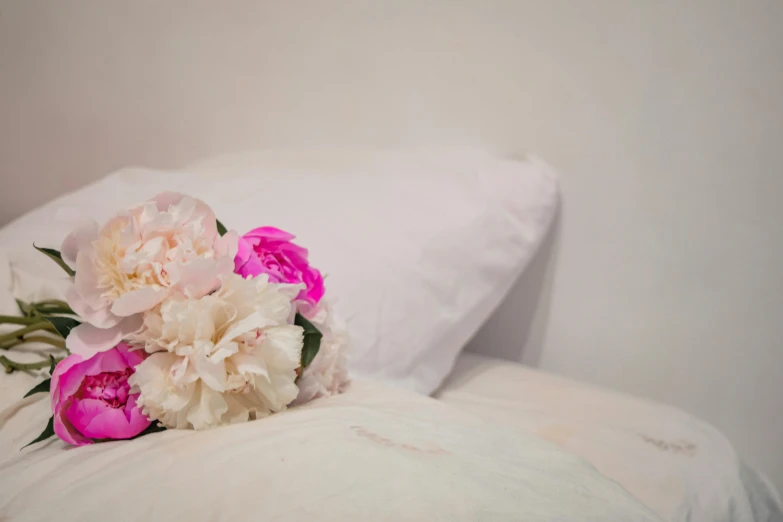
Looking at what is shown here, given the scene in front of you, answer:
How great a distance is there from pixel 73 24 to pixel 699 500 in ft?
4.92

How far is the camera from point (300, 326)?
50 cm

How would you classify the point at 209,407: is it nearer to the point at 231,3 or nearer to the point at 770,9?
the point at 770,9

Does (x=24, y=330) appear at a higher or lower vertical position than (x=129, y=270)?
lower

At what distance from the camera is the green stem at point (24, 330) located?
0.58 m

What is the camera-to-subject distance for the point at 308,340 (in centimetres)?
51

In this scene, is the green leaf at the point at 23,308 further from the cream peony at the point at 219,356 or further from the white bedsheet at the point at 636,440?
the white bedsheet at the point at 636,440

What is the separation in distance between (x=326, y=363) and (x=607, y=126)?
59 centimetres

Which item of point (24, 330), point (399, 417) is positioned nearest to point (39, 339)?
point (24, 330)

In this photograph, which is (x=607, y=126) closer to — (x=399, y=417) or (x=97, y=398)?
(x=399, y=417)

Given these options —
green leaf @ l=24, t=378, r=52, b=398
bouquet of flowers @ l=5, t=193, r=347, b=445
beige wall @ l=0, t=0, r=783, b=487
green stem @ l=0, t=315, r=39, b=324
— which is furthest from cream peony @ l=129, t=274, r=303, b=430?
beige wall @ l=0, t=0, r=783, b=487

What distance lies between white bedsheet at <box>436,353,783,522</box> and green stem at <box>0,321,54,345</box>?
0.42m

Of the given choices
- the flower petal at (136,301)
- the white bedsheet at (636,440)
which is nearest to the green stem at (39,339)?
the flower petal at (136,301)

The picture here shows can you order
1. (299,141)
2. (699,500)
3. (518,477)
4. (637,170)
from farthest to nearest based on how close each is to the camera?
1. (299,141)
2. (637,170)
3. (699,500)
4. (518,477)

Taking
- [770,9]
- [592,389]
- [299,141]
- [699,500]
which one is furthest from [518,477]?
[299,141]
